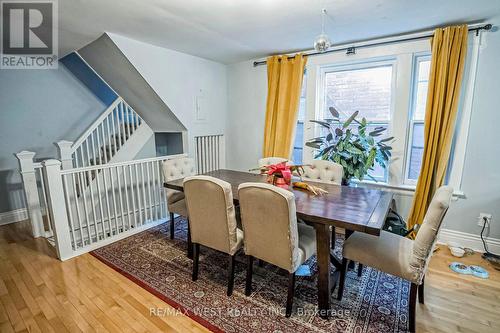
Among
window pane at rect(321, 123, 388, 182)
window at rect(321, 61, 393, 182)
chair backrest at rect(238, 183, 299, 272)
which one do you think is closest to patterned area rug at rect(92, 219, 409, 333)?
chair backrest at rect(238, 183, 299, 272)

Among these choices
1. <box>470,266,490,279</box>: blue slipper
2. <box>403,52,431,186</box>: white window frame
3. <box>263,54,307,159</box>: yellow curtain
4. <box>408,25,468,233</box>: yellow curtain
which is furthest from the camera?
<box>263,54,307,159</box>: yellow curtain

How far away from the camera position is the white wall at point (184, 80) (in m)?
3.12

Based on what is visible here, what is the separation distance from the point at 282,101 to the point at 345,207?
2.19 metres

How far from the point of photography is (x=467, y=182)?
107 inches

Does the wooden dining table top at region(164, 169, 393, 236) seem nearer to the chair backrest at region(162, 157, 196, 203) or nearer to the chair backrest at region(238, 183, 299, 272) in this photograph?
the chair backrest at region(238, 183, 299, 272)

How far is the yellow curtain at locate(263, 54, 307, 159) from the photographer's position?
3537 millimetres

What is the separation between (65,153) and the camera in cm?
344

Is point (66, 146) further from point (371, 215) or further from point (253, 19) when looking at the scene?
point (371, 215)

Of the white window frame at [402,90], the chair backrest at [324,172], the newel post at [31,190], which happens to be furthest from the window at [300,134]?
the newel post at [31,190]

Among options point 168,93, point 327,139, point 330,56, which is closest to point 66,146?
point 168,93

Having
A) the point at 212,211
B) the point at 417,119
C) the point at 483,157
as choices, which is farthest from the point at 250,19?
the point at 483,157

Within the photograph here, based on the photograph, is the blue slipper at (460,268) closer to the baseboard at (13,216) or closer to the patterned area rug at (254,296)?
the patterned area rug at (254,296)

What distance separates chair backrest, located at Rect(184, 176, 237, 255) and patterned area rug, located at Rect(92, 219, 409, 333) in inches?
16.0

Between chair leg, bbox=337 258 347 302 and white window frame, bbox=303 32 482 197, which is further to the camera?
white window frame, bbox=303 32 482 197
